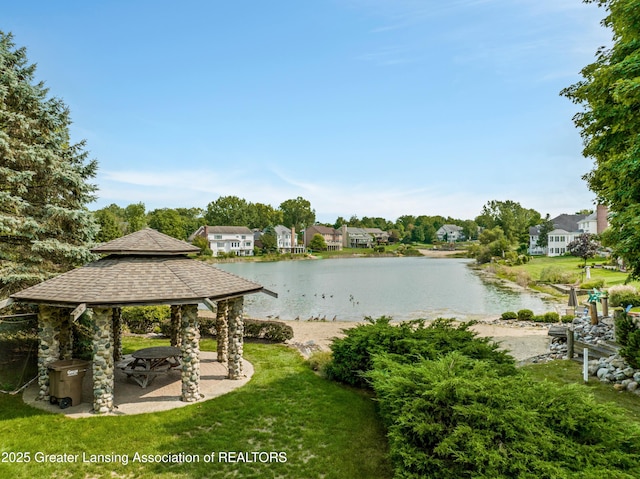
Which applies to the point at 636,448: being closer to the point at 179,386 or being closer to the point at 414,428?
the point at 414,428

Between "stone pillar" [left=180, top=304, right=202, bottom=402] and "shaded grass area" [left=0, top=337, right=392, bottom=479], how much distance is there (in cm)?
52

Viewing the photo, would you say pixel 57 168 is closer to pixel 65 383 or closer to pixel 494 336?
pixel 65 383

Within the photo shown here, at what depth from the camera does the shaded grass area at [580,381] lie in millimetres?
8570

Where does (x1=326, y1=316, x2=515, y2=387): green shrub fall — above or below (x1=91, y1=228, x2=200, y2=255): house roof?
below

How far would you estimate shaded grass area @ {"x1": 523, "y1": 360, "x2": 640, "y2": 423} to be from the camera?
857 centimetres

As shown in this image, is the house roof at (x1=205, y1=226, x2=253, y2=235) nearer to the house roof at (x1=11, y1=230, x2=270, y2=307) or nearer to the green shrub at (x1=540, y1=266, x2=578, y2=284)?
the green shrub at (x1=540, y1=266, x2=578, y2=284)

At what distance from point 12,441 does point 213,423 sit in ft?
13.1

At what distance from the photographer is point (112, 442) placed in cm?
759

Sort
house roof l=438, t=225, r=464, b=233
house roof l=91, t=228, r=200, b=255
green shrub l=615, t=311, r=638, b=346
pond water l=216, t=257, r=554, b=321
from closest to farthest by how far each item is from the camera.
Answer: green shrub l=615, t=311, r=638, b=346 → house roof l=91, t=228, r=200, b=255 → pond water l=216, t=257, r=554, b=321 → house roof l=438, t=225, r=464, b=233

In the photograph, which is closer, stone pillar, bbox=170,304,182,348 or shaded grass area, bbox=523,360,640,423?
shaded grass area, bbox=523,360,640,423

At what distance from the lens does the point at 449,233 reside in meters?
136

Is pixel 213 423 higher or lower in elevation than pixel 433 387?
lower

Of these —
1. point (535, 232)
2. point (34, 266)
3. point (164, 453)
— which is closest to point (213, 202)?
point (535, 232)

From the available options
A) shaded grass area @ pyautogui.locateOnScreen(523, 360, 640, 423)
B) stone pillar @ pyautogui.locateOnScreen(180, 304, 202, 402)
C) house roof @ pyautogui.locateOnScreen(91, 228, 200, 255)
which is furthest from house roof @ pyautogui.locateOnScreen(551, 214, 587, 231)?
stone pillar @ pyautogui.locateOnScreen(180, 304, 202, 402)
